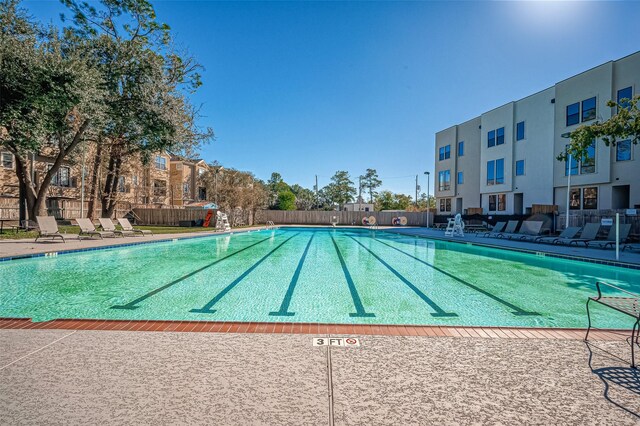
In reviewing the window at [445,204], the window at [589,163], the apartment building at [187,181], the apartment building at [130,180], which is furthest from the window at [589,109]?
the apartment building at [187,181]

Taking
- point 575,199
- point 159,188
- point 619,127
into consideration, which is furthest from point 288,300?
point 159,188

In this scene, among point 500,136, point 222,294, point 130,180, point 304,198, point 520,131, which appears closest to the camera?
point 222,294

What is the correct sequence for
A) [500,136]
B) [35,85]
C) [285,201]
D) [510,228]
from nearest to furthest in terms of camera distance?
1. [35,85]
2. [510,228]
3. [500,136]
4. [285,201]

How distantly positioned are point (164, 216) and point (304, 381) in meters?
29.7

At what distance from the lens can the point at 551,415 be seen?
190 centimetres

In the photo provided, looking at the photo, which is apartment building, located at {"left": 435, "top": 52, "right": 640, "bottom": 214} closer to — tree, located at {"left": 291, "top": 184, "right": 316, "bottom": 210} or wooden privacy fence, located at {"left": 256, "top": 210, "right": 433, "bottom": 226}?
wooden privacy fence, located at {"left": 256, "top": 210, "right": 433, "bottom": 226}

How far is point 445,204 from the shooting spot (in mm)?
30531

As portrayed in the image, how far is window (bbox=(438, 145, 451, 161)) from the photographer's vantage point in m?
29.4

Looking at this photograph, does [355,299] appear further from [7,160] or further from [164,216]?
[164,216]

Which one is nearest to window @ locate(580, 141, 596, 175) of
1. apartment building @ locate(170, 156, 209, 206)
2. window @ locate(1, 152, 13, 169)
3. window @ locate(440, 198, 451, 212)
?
window @ locate(440, 198, 451, 212)

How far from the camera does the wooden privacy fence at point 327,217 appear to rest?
108 ft

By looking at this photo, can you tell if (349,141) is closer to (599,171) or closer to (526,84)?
(526,84)

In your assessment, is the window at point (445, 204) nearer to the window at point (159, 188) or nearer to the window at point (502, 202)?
the window at point (502, 202)

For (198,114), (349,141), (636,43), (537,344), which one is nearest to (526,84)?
(636,43)
